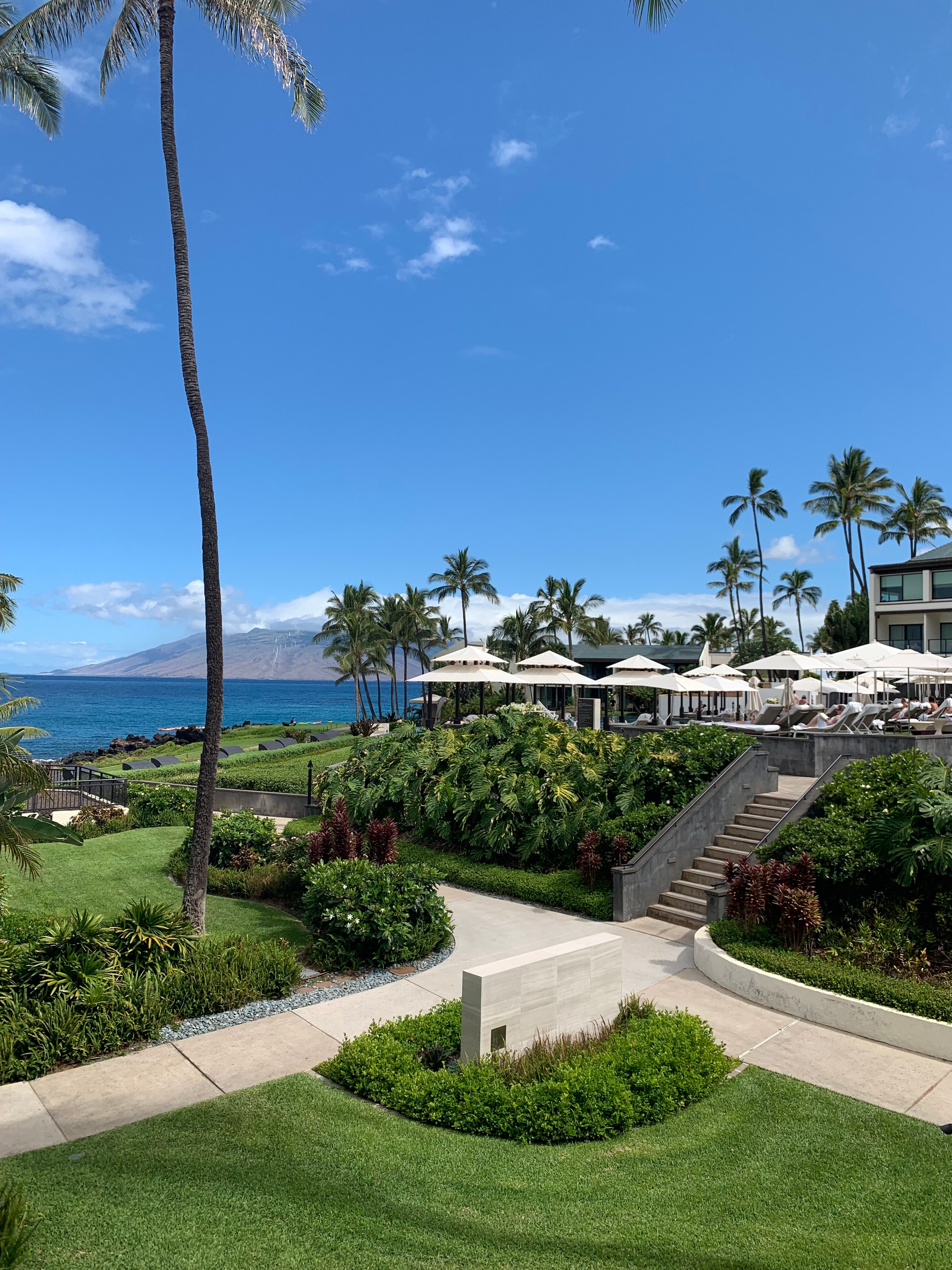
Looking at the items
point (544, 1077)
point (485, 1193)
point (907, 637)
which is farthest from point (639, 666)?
point (907, 637)

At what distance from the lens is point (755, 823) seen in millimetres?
14195

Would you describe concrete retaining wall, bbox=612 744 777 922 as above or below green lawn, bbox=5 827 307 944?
above

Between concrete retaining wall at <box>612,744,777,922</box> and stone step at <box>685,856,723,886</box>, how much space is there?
0.11 meters

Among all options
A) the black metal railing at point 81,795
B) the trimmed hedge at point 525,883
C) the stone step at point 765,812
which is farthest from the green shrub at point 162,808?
the stone step at point 765,812

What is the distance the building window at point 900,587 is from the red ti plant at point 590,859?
39697 millimetres

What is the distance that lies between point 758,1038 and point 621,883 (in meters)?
4.47

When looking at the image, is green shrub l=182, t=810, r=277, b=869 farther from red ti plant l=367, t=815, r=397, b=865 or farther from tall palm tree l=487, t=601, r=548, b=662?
tall palm tree l=487, t=601, r=548, b=662

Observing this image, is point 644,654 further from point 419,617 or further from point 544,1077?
point 544,1077

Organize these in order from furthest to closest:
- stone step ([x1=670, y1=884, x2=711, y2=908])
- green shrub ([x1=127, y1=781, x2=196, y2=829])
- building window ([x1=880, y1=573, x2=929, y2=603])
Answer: building window ([x1=880, y1=573, x2=929, y2=603]) → green shrub ([x1=127, y1=781, x2=196, y2=829]) → stone step ([x1=670, y1=884, x2=711, y2=908])

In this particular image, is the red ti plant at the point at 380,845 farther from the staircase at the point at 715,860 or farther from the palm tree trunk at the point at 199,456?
the staircase at the point at 715,860

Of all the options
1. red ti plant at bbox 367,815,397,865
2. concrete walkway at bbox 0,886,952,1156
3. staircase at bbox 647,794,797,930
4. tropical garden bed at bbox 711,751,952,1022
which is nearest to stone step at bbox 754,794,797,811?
staircase at bbox 647,794,797,930

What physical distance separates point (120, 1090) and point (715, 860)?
32.5ft

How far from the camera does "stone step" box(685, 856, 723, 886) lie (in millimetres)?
12797

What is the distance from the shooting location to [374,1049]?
6879 millimetres
